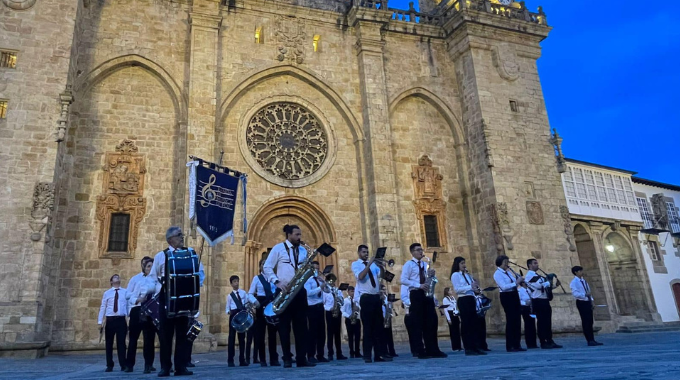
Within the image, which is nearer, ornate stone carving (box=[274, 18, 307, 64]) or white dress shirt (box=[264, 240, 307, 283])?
white dress shirt (box=[264, 240, 307, 283])

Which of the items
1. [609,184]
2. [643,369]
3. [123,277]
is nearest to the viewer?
[643,369]

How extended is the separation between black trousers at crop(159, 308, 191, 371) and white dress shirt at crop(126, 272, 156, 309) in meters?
0.57

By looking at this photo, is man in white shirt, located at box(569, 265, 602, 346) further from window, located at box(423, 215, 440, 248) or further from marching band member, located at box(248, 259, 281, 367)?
window, located at box(423, 215, 440, 248)

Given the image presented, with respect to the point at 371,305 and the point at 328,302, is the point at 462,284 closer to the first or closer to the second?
the point at 371,305

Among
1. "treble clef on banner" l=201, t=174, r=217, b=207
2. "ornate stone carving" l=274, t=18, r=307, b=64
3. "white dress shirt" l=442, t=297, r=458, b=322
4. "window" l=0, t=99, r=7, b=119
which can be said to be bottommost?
"white dress shirt" l=442, t=297, r=458, b=322

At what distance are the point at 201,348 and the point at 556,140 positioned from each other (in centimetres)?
1387

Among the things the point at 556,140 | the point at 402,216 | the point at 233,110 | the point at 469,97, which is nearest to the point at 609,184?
the point at 556,140

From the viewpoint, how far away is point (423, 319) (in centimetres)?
686

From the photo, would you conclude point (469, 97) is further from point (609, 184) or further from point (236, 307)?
point (236, 307)

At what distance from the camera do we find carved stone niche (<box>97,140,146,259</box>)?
42.1ft

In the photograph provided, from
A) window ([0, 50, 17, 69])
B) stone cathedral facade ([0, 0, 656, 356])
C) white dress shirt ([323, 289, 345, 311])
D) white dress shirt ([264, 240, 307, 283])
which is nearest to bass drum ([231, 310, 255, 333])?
white dress shirt ([264, 240, 307, 283])

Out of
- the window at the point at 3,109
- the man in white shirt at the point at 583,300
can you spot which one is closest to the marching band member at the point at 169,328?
the man in white shirt at the point at 583,300

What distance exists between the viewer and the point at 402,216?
1569 centimetres

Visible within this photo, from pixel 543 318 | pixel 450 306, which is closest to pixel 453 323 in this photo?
pixel 450 306
